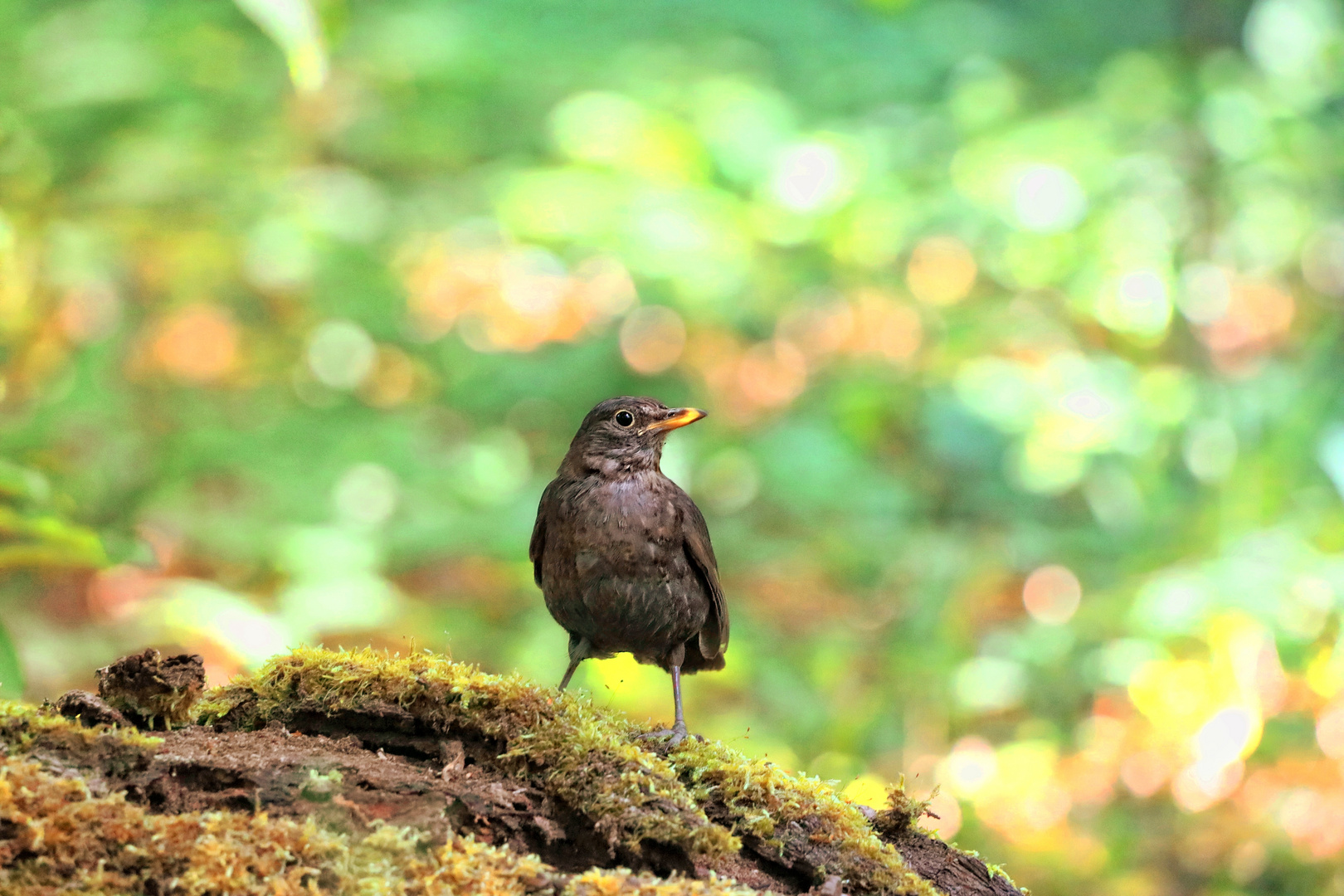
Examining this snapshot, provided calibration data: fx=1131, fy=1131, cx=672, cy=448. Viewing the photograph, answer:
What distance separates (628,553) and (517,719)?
1.15 metres

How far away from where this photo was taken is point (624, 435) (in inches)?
156

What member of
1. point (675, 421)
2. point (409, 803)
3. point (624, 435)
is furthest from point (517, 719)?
point (675, 421)

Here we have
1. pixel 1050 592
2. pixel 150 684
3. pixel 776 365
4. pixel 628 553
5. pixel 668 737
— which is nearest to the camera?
pixel 150 684

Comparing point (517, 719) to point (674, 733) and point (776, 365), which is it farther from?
point (776, 365)

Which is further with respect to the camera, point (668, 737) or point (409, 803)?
point (668, 737)

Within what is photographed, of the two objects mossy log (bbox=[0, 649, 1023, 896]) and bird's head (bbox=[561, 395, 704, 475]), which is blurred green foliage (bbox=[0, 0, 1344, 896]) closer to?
bird's head (bbox=[561, 395, 704, 475])

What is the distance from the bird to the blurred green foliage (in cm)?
231

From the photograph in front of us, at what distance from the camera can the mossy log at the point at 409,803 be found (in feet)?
6.31

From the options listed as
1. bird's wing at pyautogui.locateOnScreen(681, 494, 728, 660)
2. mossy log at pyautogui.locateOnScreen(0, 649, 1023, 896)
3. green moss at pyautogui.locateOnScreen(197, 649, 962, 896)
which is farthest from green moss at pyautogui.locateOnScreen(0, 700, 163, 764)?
bird's wing at pyautogui.locateOnScreen(681, 494, 728, 660)

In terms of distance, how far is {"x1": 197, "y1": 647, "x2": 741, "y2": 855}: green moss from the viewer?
2.33 meters

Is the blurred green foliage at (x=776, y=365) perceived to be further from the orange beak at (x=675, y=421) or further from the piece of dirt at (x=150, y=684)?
the piece of dirt at (x=150, y=684)

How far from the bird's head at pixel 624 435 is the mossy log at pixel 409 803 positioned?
3.99 ft

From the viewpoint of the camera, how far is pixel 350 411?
709 centimetres

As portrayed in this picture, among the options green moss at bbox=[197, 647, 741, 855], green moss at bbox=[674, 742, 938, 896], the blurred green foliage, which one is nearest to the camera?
green moss at bbox=[197, 647, 741, 855]
